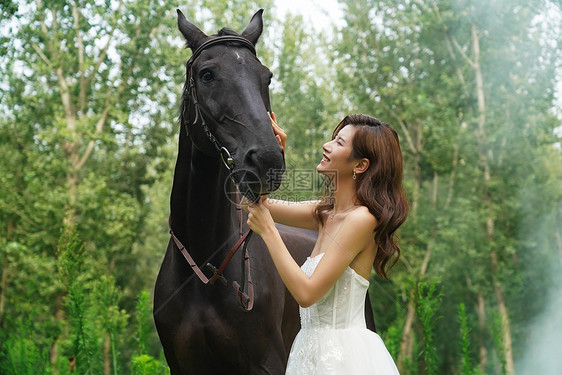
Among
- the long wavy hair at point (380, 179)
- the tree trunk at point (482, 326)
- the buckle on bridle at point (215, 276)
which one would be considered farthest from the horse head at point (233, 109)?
the tree trunk at point (482, 326)

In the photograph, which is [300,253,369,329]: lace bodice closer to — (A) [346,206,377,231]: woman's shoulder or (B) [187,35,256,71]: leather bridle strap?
(A) [346,206,377,231]: woman's shoulder

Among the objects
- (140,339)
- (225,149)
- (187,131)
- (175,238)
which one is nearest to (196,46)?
(187,131)

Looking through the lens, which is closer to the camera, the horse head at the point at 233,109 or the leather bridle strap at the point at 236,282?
the horse head at the point at 233,109

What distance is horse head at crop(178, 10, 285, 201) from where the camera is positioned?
2.48 meters

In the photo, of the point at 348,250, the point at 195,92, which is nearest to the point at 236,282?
the point at 348,250

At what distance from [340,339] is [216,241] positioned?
95cm

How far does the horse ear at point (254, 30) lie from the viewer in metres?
3.32

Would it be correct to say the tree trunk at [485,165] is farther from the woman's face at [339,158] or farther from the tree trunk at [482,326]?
the woman's face at [339,158]

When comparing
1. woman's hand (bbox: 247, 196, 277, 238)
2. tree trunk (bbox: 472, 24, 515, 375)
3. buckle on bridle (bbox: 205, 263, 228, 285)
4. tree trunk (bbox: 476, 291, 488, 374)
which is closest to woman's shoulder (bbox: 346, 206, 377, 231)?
woman's hand (bbox: 247, 196, 277, 238)

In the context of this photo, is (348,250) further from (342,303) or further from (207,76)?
(207,76)

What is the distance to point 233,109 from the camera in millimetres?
2758

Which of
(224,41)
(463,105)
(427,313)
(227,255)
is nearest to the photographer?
(224,41)

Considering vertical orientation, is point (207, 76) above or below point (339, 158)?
above

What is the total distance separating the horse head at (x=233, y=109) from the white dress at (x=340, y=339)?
572mm
